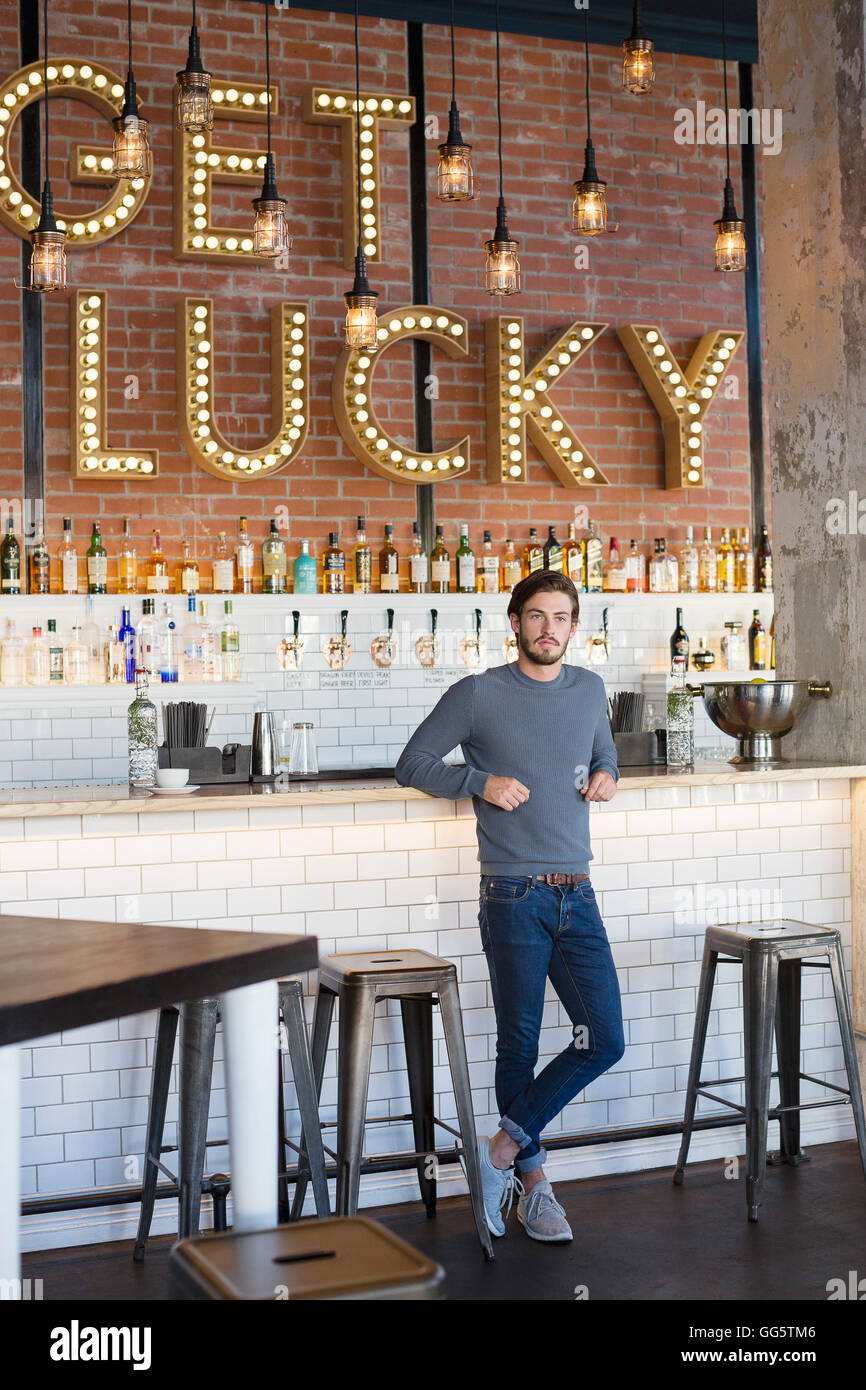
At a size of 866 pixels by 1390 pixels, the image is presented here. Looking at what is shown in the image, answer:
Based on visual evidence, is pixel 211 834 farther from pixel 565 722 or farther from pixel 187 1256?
pixel 187 1256

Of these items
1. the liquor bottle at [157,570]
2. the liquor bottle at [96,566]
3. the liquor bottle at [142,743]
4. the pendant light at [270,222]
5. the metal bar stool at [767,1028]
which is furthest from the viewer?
the liquor bottle at [157,570]

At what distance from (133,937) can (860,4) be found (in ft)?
13.0

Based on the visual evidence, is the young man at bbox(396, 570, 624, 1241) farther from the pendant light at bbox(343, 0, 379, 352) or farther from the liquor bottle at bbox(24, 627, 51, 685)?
the liquor bottle at bbox(24, 627, 51, 685)

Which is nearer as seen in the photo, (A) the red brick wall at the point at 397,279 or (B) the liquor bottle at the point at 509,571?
(A) the red brick wall at the point at 397,279

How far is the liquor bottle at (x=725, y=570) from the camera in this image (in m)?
7.18

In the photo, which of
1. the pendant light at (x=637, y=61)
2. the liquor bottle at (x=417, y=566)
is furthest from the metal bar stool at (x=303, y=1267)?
the liquor bottle at (x=417, y=566)

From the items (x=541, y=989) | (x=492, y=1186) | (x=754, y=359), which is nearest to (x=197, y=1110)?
(x=492, y=1186)

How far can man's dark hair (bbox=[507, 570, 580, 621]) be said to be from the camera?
3670mm

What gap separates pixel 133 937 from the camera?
2.25 meters

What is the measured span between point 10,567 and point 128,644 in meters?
0.59

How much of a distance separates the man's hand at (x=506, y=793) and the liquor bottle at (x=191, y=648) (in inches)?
115

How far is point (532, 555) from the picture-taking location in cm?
677

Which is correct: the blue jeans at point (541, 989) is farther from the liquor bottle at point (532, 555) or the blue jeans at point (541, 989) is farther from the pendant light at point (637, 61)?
the liquor bottle at point (532, 555)
